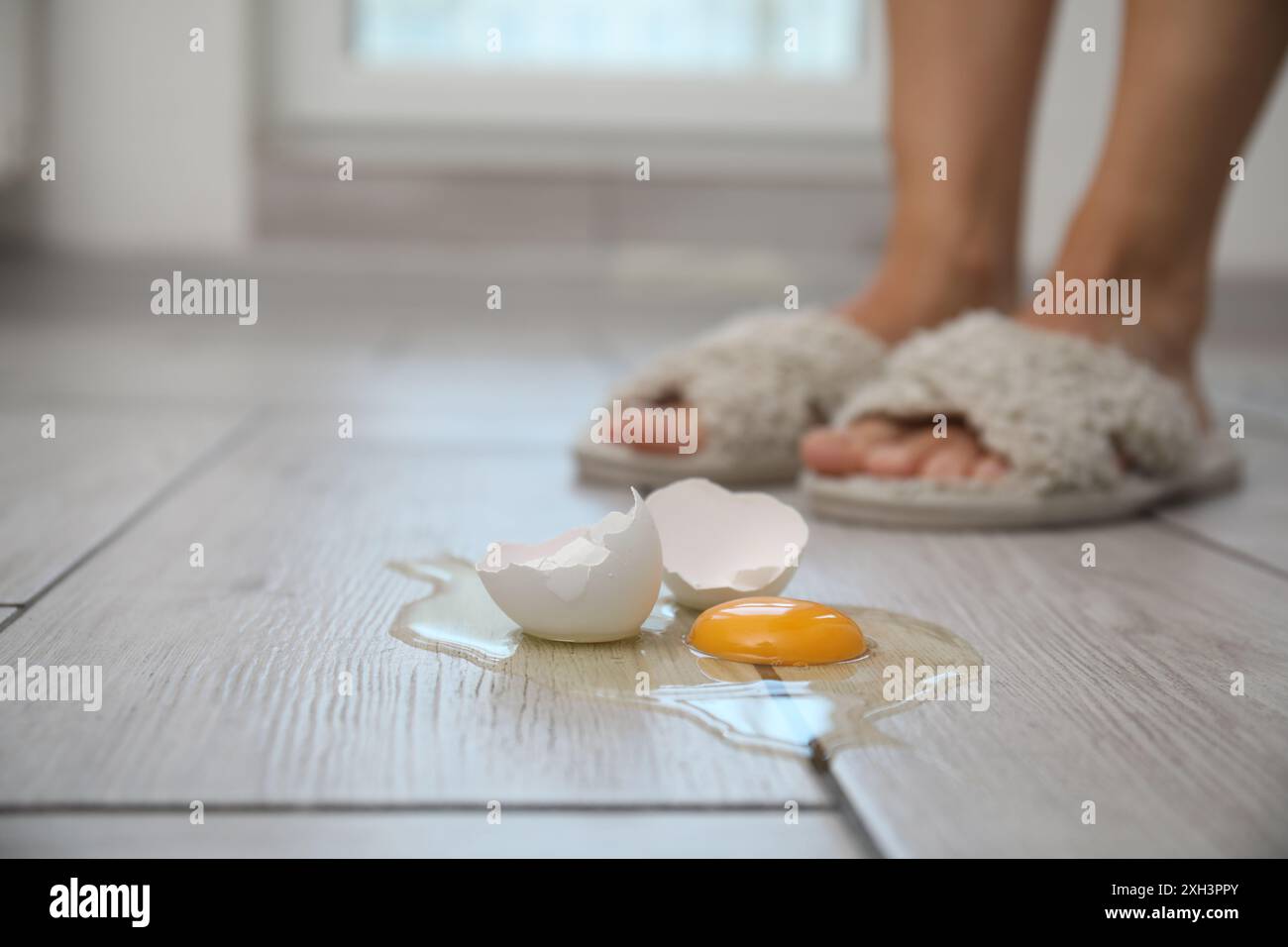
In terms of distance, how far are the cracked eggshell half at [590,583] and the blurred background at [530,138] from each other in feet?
7.44

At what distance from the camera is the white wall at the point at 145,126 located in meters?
2.76

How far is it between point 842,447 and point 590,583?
421 millimetres

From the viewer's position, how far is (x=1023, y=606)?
32.3 inches

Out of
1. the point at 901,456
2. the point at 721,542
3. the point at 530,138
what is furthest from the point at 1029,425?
the point at 530,138

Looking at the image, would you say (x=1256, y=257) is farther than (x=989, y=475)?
Yes

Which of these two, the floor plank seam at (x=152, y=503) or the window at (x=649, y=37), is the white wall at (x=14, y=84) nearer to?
the window at (x=649, y=37)

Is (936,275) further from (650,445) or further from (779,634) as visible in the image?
(779,634)

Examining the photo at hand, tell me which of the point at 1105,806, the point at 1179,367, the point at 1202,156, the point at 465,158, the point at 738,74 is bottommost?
the point at 1105,806

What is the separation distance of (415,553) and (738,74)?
2261mm

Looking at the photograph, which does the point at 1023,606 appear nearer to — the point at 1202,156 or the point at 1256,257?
the point at 1202,156

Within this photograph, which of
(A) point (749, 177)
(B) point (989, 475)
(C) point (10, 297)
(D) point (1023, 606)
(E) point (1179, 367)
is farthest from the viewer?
(A) point (749, 177)

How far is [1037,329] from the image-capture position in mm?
1118

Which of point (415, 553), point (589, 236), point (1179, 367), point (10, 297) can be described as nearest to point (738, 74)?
point (589, 236)

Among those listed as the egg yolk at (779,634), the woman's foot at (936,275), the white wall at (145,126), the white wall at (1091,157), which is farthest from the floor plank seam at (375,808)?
Result: the white wall at (1091,157)
